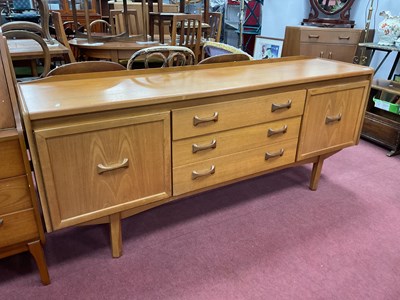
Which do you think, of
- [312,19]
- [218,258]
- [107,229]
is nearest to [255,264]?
[218,258]

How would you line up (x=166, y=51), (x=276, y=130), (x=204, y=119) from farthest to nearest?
(x=166, y=51) < (x=276, y=130) < (x=204, y=119)

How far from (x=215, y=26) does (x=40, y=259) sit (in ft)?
11.2

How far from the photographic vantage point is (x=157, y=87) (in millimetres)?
1305

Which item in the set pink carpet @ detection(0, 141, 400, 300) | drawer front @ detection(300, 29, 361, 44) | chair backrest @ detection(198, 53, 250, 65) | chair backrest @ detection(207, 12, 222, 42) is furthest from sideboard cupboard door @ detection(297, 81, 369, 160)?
chair backrest @ detection(207, 12, 222, 42)

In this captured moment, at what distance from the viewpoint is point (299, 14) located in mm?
4055

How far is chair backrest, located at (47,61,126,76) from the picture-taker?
4.58ft

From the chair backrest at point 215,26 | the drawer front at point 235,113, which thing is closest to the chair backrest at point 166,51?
the drawer front at point 235,113

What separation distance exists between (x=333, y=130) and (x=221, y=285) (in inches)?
39.7

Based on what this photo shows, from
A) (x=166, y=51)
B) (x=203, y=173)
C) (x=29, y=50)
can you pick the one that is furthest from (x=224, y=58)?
(x=29, y=50)

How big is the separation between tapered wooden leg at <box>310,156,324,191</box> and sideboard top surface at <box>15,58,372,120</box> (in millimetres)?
529

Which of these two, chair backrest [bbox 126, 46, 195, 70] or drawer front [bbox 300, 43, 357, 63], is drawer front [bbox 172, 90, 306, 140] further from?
drawer front [bbox 300, 43, 357, 63]

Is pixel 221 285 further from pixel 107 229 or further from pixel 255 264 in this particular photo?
pixel 107 229

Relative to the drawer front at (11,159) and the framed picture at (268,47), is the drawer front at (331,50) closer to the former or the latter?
the framed picture at (268,47)

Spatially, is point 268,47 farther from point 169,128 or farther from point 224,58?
point 169,128
